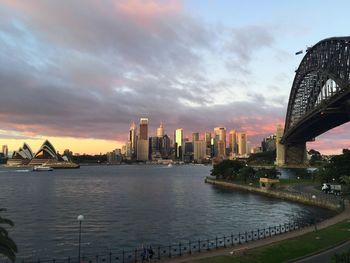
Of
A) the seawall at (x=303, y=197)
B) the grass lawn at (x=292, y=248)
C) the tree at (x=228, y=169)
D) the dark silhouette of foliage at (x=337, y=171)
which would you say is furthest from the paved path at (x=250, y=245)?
the tree at (x=228, y=169)

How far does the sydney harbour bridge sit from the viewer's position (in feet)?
379

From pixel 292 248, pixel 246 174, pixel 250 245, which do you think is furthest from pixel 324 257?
pixel 246 174

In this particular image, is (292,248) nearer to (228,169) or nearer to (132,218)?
(132,218)

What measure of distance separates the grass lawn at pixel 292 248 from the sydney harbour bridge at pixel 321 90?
6935 cm

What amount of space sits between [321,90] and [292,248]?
140 metres

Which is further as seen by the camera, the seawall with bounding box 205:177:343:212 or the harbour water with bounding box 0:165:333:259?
the seawall with bounding box 205:177:343:212

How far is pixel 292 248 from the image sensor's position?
32688 mm

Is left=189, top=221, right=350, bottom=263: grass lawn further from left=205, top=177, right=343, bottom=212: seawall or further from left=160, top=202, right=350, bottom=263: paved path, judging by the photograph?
left=205, top=177, right=343, bottom=212: seawall

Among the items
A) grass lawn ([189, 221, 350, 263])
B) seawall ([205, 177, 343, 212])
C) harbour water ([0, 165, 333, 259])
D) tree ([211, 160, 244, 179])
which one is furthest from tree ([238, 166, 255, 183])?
grass lawn ([189, 221, 350, 263])

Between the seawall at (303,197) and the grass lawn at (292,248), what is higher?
the seawall at (303,197)

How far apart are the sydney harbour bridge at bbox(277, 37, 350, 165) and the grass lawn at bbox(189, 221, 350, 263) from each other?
2730 inches

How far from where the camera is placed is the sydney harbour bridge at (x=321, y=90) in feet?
379

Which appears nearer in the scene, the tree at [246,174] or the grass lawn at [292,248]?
the grass lawn at [292,248]

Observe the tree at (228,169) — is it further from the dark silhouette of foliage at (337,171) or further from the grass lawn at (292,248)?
the grass lawn at (292,248)
